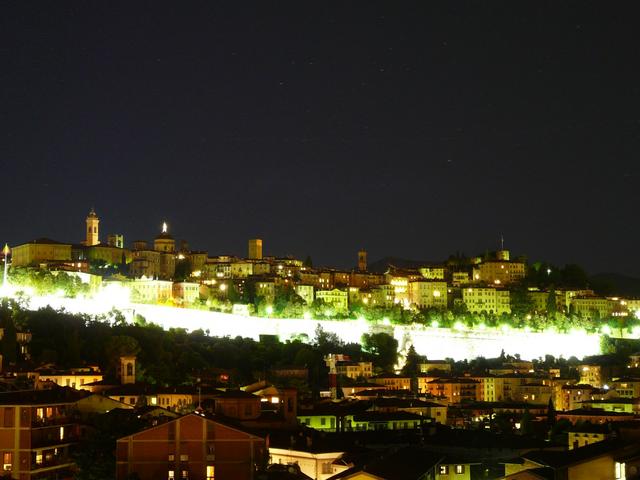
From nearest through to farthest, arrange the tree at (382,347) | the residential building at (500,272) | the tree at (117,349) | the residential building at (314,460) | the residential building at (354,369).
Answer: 1. the residential building at (314,460)
2. the tree at (117,349)
3. the residential building at (354,369)
4. the tree at (382,347)
5. the residential building at (500,272)

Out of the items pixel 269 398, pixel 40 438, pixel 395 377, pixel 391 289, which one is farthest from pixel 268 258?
pixel 40 438

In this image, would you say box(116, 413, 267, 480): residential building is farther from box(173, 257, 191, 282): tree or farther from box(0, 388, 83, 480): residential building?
box(173, 257, 191, 282): tree

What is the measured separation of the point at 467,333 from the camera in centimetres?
5828

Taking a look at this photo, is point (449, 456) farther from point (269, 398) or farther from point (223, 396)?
point (269, 398)

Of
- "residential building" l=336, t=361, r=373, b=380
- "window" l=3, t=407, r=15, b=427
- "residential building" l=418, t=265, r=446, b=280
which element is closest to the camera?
"window" l=3, t=407, r=15, b=427

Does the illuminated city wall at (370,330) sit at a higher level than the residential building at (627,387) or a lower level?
higher

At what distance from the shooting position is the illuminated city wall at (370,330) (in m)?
49.8

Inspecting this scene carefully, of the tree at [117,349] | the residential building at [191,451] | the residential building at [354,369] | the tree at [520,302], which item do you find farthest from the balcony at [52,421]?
the tree at [520,302]

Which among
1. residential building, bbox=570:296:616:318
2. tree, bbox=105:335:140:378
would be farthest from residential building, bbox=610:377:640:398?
residential building, bbox=570:296:616:318

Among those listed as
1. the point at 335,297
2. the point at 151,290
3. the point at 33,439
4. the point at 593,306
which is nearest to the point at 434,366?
the point at 335,297

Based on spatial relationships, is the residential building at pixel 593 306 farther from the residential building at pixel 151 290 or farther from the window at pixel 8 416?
the window at pixel 8 416

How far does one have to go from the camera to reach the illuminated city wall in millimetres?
49750

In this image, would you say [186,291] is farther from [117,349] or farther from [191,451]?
[191,451]

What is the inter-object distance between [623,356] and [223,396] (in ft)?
123
